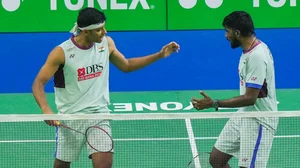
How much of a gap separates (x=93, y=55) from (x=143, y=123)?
3.94 m

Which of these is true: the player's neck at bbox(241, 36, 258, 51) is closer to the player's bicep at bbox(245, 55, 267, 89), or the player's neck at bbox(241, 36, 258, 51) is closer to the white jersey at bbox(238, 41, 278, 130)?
the white jersey at bbox(238, 41, 278, 130)

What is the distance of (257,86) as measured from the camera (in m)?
7.82

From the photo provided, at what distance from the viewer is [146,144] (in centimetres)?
1102

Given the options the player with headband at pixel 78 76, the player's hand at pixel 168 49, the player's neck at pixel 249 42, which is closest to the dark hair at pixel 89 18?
the player with headband at pixel 78 76

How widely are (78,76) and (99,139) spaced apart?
2.07 ft

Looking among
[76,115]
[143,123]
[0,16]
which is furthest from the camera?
[0,16]

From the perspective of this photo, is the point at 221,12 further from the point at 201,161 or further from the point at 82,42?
the point at 82,42

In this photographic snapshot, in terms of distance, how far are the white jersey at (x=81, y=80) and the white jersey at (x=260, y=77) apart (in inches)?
52.2

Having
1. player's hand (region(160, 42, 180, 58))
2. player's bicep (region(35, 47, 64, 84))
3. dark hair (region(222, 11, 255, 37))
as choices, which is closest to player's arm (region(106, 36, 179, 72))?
player's hand (region(160, 42, 180, 58))

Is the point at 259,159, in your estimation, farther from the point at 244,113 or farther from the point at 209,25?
the point at 209,25

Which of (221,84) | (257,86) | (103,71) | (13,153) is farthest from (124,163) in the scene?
(221,84)

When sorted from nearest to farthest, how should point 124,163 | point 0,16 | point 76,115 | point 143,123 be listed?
point 76,115
point 124,163
point 143,123
point 0,16

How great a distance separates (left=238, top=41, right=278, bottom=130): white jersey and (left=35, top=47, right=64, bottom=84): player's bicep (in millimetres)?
1666

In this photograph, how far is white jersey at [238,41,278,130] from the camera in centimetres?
785
